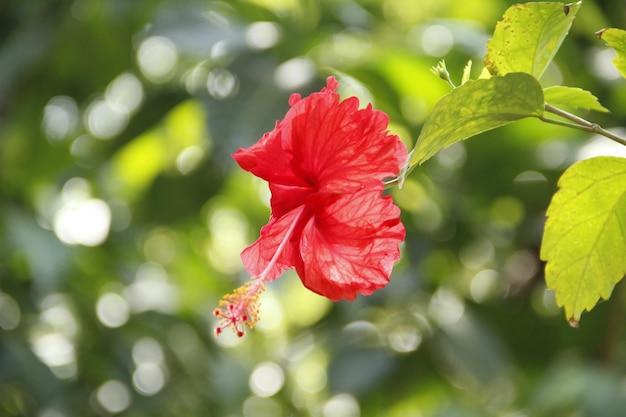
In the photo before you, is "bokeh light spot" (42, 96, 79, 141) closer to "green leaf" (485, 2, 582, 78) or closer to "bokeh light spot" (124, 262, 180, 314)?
"bokeh light spot" (124, 262, 180, 314)

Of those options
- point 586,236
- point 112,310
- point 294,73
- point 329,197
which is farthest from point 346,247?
point 112,310

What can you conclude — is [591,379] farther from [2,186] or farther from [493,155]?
[2,186]

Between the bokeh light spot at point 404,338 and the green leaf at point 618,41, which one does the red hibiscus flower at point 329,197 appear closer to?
the green leaf at point 618,41

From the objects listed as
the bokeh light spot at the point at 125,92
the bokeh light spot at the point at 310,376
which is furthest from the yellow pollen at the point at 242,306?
the bokeh light spot at the point at 310,376

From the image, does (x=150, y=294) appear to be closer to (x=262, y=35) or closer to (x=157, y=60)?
(x=157, y=60)

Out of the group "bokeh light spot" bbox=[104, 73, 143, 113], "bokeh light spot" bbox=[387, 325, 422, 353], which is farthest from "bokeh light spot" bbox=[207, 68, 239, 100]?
"bokeh light spot" bbox=[387, 325, 422, 353]

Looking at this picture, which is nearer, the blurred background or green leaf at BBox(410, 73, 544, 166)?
green leaf at BBox(410, 73, 544, 166)

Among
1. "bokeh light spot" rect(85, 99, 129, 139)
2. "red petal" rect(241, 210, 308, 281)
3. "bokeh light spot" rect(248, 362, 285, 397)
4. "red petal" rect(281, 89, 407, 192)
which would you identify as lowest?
"bokeh light spot" rect(248, 362, 285, 397)
